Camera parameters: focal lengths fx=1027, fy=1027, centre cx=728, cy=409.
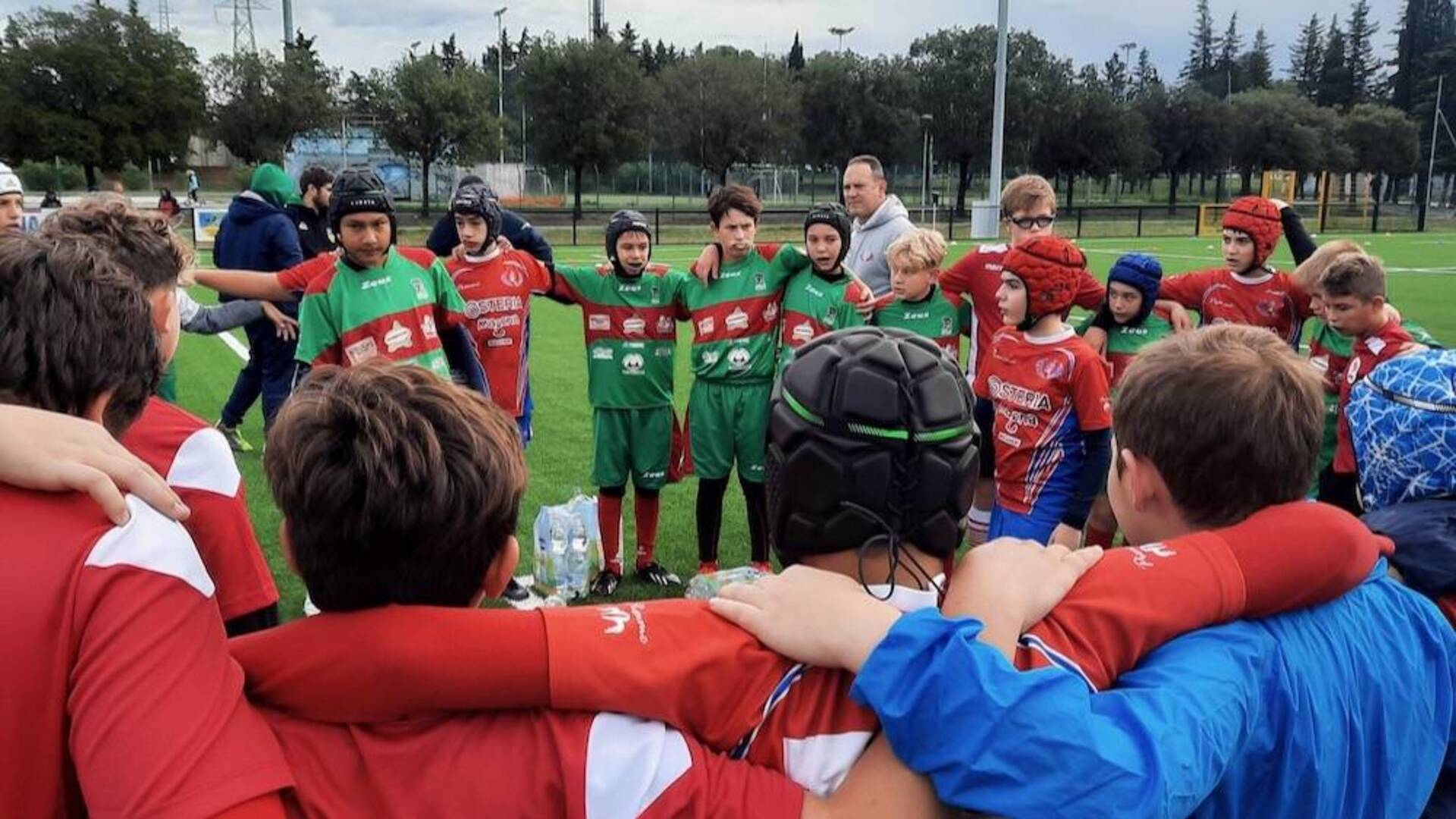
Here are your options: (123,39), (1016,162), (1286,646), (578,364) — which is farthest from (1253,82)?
(1286,646)

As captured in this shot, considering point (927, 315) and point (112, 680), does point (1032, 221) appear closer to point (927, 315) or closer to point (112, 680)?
point (927, 315)

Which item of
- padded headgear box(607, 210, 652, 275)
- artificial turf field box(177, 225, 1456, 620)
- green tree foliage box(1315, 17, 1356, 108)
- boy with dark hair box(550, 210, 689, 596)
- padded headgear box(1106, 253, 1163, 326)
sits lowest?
artificial turf field box(177, 225, 1456, 620)

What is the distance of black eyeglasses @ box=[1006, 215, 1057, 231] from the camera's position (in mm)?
5891

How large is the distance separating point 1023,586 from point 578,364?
450 inches

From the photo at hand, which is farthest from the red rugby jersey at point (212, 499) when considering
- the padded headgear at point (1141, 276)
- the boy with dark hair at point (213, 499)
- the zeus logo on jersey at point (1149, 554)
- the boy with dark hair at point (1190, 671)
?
the padded headgear at point (1141, 276)

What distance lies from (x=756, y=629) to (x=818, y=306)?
412 cm

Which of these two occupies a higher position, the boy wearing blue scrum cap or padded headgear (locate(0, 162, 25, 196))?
padded headgear (locate(0, 162, 25, 196))

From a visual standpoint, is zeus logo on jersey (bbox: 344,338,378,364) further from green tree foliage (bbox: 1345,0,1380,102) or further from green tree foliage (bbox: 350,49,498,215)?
green tree foliage (bbox: 1345,0,1380,102)

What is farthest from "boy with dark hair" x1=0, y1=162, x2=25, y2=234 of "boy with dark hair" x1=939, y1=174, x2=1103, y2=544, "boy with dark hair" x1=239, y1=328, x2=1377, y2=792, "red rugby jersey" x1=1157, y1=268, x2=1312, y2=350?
"red rugby jersey" x1=1157, y1=268, x2=1312, y2=350

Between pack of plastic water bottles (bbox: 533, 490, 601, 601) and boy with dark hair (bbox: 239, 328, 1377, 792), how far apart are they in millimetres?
4106

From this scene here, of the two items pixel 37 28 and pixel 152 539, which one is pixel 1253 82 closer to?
pixel 37 28

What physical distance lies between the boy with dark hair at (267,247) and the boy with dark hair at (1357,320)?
665 centimetres

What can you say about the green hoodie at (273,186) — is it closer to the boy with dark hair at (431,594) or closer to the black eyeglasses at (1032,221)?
the black eyeglasses at (1032,221)

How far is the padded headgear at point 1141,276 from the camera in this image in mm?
5535
